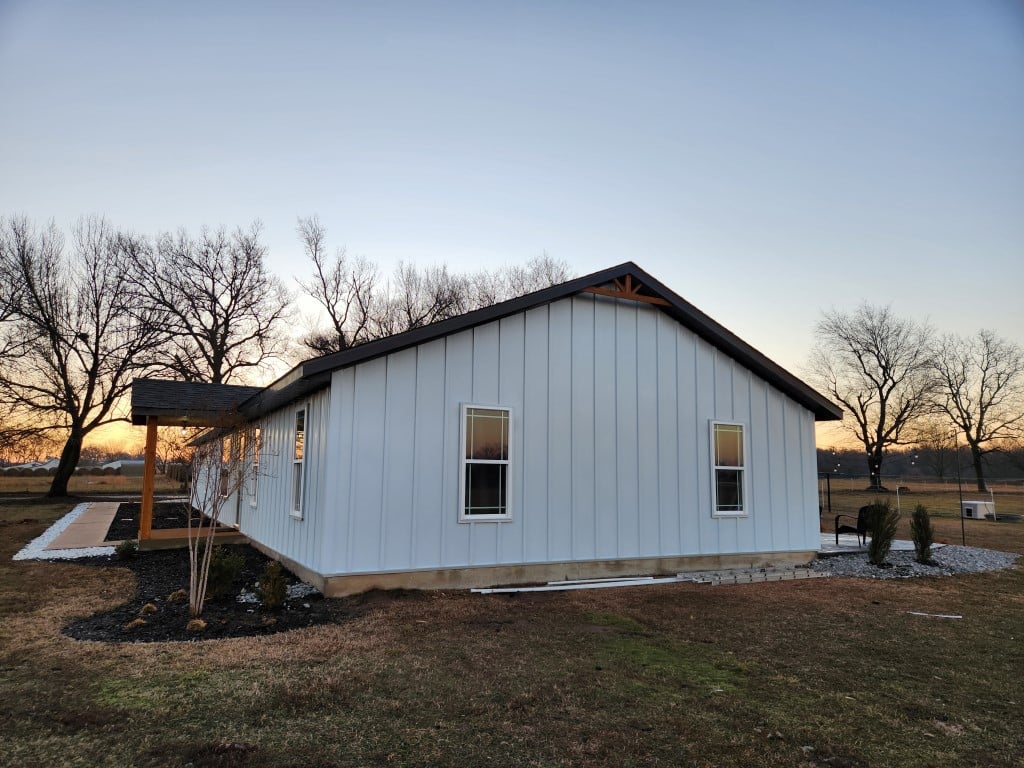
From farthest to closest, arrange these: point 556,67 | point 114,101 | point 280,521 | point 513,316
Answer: point 556,67, point 114,101, point 280,521, point 513,316

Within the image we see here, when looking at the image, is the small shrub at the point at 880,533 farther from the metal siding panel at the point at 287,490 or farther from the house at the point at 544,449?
the metal siding panel at the point at 287,490

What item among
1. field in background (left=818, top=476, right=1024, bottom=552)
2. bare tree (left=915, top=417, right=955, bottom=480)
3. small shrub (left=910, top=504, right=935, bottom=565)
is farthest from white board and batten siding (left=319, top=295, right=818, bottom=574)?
bare tree (left=915, top=417, right=955, bottom=480)

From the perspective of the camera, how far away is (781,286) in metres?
15.8

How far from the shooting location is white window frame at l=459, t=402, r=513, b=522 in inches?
317

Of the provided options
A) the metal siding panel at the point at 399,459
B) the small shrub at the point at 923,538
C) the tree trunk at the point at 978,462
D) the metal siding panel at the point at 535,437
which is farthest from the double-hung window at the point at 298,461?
the tree trunk at the point at 978,462

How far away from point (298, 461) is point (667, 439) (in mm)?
5487

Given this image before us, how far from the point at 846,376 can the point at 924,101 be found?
33.7 meters

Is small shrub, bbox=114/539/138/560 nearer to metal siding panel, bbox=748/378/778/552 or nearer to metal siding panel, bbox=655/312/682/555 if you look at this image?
metal siding panel, bbox=655/312/682/555

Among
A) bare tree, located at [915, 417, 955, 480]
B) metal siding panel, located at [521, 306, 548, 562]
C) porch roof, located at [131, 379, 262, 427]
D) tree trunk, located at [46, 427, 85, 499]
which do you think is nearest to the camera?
metal siding panel, located at [521, 306, 548, 562]

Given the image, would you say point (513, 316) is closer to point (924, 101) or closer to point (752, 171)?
point (752, 171)

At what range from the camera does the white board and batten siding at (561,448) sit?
7.59 metres

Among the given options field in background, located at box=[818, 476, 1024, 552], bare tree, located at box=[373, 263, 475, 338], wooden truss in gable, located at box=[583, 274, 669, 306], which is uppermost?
bare tree, located at box=[373, 263, 475, 338]

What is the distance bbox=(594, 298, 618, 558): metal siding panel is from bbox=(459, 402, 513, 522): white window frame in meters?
1.37

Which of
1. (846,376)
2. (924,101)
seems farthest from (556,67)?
(846,376)
